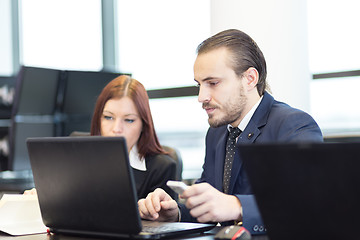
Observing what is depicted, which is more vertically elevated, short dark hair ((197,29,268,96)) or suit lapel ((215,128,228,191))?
short dark hair ((197,29,268,96))

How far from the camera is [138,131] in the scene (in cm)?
238

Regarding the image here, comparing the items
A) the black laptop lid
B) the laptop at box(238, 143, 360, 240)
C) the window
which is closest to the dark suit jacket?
the black laptop lid

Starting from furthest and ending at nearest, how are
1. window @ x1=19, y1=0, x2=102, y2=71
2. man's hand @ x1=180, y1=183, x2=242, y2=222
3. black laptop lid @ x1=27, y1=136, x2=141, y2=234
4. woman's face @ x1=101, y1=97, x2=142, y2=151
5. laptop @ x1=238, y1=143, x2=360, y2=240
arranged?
window @ x1=19, y1=0, x2=102, y2=71, woman's face @ x1=101, y1=97, x2=142, y2=151, man's hand @ x1=180, y1=183, x2=242, y2=222, black laptop lid @ x1=27, y1=136, x2=141, y2=234, laptop @ x1=238, y1=143, x2=360, y2=240

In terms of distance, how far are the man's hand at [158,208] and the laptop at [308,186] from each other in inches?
30.6

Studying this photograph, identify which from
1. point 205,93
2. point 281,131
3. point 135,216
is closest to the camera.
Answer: point 135,216

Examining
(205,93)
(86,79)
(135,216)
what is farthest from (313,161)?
(86,79)

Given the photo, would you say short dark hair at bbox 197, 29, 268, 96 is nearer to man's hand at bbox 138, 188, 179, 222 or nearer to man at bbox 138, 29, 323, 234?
man at bbox 138, 29, 323, 234

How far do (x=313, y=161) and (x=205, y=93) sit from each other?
3.65ft

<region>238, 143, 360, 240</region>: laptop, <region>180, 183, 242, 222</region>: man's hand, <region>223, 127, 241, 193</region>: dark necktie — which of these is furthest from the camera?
<region>223, 127, 241, 193</region>: dark necktie

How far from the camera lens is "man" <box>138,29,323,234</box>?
1.80 m

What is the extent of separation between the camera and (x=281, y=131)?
1.83 meters

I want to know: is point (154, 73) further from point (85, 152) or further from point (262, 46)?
point (85, 152)

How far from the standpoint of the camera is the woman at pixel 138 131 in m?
2.35

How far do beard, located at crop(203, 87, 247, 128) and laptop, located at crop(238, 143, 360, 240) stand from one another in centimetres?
103
